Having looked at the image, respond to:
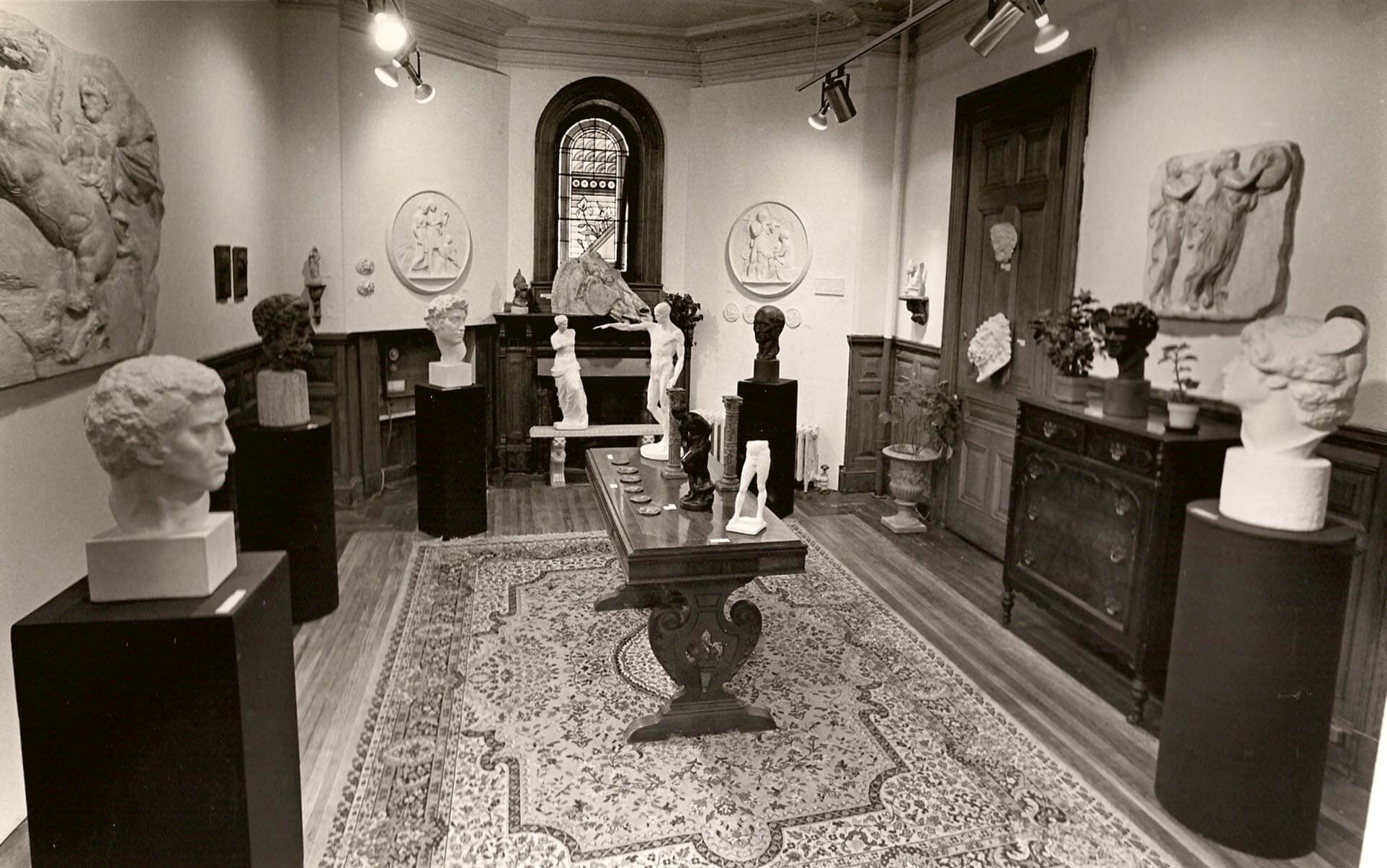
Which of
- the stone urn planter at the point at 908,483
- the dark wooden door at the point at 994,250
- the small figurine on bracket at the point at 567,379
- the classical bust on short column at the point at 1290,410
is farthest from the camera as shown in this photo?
the small figurine on bracket at the point at 567,379

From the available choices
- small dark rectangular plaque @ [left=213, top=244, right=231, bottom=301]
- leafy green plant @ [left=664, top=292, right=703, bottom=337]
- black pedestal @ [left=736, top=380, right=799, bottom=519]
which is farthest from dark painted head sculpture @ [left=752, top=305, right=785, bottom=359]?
small dark rectangular plaque @ [left=213, top=244, right=231, bottom=301]

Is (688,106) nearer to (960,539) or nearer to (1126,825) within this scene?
(960,539)

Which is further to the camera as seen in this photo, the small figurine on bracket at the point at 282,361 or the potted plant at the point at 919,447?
the potted plant at the point at 919,447

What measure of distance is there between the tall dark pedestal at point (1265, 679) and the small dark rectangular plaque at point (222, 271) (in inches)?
198

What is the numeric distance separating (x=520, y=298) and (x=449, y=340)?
1.83m

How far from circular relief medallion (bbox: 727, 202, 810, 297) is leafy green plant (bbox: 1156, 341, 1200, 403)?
147 inches

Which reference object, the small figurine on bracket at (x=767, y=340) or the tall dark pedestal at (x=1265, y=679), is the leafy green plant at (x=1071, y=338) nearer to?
the tall dark pedestal at (x=1265, y=679)

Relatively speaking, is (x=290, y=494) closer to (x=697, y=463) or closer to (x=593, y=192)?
(x=697, y=463)

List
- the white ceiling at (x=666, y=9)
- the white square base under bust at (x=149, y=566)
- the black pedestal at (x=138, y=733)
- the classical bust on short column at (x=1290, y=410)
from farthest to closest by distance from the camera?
1. the white ceiling at (x=666, y=9)
2. the classical bust on short column at (x=1290, y=410)
3. the white square base under bust at (x=149, y=566)
4. the black pedestal at (x=138, y=733)

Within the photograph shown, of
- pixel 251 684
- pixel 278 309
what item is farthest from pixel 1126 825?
pixel 278 309

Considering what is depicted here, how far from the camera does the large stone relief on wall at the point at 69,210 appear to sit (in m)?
2.80

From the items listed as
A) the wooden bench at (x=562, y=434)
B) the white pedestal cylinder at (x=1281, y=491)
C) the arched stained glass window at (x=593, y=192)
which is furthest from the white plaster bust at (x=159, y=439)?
the arched stained glass window at (x=593, y=192)

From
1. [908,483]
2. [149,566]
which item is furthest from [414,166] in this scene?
[149,566]

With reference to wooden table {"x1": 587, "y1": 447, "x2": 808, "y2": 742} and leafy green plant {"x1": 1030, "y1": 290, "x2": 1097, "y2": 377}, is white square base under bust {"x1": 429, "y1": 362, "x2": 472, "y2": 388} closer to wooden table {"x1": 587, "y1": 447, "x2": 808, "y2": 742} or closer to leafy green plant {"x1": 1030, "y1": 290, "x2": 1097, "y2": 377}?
wooden table {"x1": 587, "y1": 447, "x2": 808, "y2": 742}
